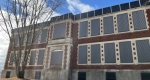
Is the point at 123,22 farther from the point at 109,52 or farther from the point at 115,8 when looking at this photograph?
the point at 109,52

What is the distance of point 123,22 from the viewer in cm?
1798

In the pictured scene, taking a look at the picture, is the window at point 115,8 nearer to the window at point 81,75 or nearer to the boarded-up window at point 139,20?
the boarded-up window at point 139,20

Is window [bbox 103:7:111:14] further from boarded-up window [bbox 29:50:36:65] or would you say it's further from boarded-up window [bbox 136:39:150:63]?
boarded-up window [bbox 29:50:36:65]

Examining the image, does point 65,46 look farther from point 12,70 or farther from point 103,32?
point 12,70

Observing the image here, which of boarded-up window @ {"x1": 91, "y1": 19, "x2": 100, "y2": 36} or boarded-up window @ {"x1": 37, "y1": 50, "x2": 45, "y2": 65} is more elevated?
boarded-up window @ {"x1": 91, "y1": 19, "x2": 100, "y2": 36}

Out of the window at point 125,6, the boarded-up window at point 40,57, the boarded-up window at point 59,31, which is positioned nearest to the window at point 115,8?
the window at point 125,6

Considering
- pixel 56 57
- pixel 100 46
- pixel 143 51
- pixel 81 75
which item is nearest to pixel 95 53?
pixel 100 46

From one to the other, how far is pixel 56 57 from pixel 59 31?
16.3 feet

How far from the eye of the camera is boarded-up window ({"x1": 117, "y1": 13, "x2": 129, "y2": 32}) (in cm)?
1762

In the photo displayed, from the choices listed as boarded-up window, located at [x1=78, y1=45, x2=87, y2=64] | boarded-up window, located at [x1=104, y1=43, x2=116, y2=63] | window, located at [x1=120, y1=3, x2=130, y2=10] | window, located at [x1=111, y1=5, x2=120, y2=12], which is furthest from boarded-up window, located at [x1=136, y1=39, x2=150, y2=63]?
boarded-up window, located at [x1=78, y1=45, x2=87, y2=64]

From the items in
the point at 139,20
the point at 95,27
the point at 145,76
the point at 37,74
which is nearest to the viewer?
the point at 145,76

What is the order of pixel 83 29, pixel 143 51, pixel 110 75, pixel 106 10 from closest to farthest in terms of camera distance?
pixel 143 51 < pixel 110 75 < pixel 106 10 < pixel 83 29

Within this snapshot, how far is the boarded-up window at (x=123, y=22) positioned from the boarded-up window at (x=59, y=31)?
31.5 feet

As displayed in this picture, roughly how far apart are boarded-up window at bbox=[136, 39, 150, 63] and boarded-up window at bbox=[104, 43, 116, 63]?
3.23 metres
